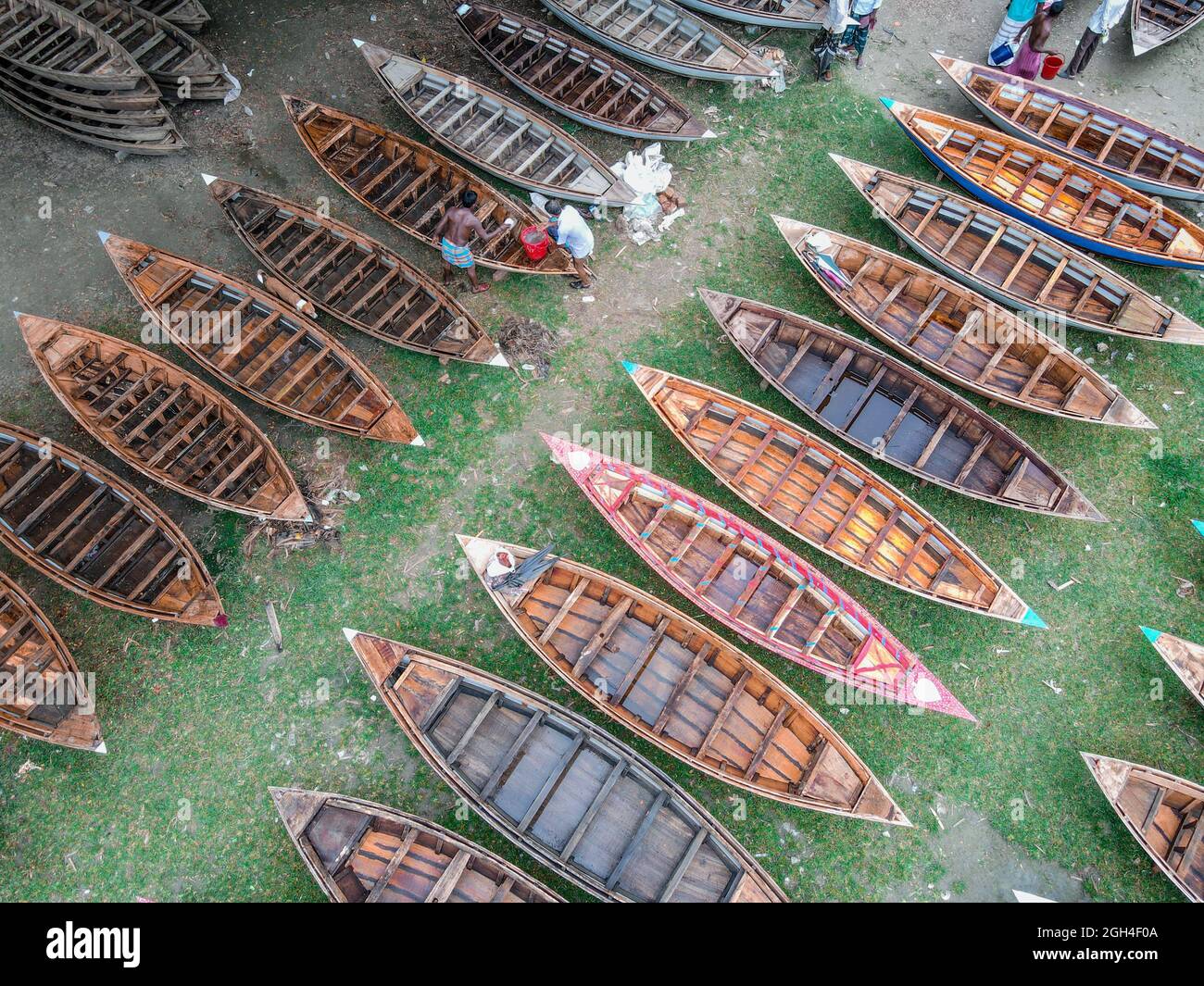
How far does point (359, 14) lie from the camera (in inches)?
655

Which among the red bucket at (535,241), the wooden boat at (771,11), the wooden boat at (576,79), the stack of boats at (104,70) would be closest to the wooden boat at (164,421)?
the stack of boats at (104,70)

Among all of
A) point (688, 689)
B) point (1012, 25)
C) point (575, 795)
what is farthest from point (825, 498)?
point (1012, 25)

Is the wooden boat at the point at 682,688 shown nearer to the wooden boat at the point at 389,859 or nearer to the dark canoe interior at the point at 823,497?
the dark canoe interior at the point at 823,497

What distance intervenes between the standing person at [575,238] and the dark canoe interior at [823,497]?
321 cm

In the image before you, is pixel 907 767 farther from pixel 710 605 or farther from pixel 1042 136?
pixel 1042 136

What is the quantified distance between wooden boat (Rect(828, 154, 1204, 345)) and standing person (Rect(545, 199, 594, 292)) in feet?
16.9

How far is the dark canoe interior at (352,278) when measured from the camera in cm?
1272

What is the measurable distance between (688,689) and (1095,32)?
16262 millimetres

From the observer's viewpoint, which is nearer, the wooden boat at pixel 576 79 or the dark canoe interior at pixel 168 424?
the dark canoe interior at pixel 168 424

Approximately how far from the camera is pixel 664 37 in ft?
52.2

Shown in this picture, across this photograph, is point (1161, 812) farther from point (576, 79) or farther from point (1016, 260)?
point (576, 79)

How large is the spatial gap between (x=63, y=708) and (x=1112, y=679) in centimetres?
1571

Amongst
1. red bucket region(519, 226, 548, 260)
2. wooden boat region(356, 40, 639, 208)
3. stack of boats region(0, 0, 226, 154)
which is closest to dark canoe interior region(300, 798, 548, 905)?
red bucket region(519, 226, 548, 260)
